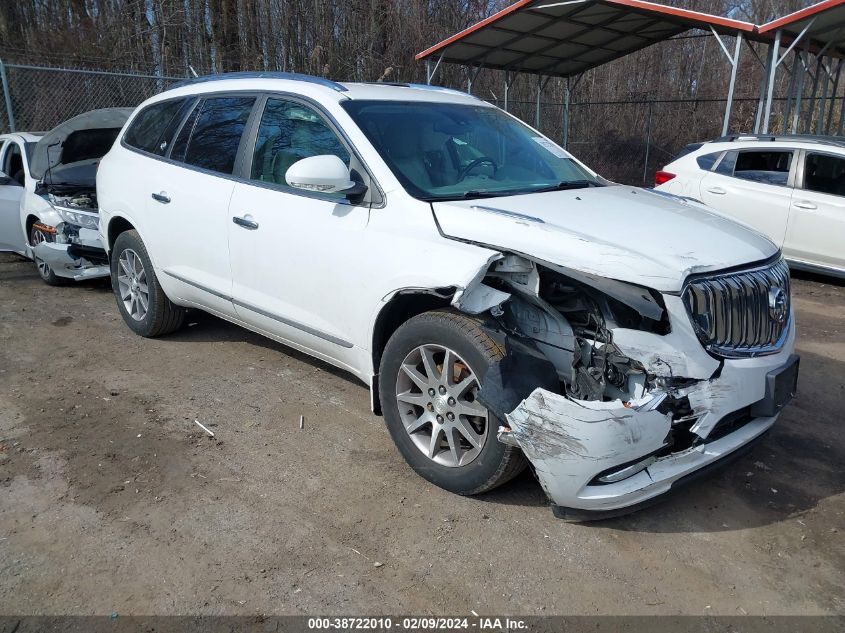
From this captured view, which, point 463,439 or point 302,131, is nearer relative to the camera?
point 463,439

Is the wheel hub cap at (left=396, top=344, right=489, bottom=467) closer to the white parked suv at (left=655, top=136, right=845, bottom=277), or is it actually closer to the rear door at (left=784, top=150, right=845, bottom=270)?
the white parked suv at (left=655, top=136, right=845, bottom=277)

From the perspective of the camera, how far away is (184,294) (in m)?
5.08

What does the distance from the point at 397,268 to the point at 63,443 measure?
2268 millimetres

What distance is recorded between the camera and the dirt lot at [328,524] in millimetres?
2750

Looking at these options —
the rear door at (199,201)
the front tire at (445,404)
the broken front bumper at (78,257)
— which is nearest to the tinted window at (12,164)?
the broken front bumper at (78,257)

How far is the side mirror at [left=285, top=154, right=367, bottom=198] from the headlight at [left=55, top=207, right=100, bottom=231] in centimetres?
448

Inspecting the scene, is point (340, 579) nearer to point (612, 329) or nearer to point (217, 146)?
point (612, 329)

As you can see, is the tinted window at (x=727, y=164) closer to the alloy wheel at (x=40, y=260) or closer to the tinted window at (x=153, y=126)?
the tinted window at (x=153, y=126)

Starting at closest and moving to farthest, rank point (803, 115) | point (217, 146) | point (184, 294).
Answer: point (217, 146) < point (184, 294) < point (803, 115)

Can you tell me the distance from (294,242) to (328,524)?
1.64m

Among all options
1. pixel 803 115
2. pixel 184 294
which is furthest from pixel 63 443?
pixel 803 115

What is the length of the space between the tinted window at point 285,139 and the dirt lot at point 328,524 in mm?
1508

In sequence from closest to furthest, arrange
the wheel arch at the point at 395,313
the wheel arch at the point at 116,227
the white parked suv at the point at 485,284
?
the white parked suv at the point at 485,284
the wheel arch at the point at 395,313
the wheel arch at the point at 116,227

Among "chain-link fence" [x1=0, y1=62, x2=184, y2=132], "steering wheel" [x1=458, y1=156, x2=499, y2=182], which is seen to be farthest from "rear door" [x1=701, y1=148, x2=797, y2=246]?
"chain-link fence" [x1=0, y1=62, x2=184, y2=132]
